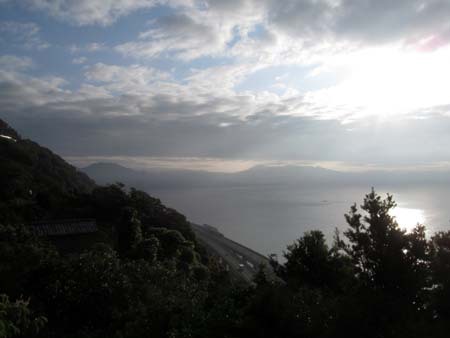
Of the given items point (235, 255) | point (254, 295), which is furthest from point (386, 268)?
point (235, 255)

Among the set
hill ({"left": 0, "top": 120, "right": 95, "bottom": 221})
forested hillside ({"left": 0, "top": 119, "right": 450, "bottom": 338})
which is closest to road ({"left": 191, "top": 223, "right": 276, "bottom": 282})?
hill ({"left": 0, "top": 120, "right": 95, "bottom": 221})

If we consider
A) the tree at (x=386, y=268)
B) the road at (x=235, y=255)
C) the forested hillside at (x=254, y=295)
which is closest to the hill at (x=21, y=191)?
the road at (x=235, y=255)

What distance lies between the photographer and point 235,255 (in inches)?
1636

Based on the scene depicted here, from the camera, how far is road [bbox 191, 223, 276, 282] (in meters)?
33.5

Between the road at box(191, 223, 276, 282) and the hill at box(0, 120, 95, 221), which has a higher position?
the hill at box(0, 120, 95, 221)

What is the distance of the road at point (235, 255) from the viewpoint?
3348cm

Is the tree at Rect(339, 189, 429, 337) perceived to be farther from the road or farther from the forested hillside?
the road

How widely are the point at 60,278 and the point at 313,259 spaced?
7.86 m

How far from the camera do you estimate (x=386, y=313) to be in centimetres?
571

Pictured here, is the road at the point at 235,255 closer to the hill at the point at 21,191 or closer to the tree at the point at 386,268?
the hill at the point at 21,191

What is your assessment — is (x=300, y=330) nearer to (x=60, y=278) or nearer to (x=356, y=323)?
(x=356, y=323)

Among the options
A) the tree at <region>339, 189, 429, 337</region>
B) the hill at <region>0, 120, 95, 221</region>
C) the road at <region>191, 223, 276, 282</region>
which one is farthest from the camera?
the road at <region>191, 223, 276, 282</region>

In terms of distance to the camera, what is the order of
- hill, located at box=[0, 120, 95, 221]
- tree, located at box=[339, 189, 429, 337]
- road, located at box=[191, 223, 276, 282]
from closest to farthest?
tree, located at box=[339, 189, 429, 337]
hill, located at box=[0, 120, 95, 221]
road, located at box=[191, 223, 276, 282]

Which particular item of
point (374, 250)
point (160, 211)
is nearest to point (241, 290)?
point (374, 250)
